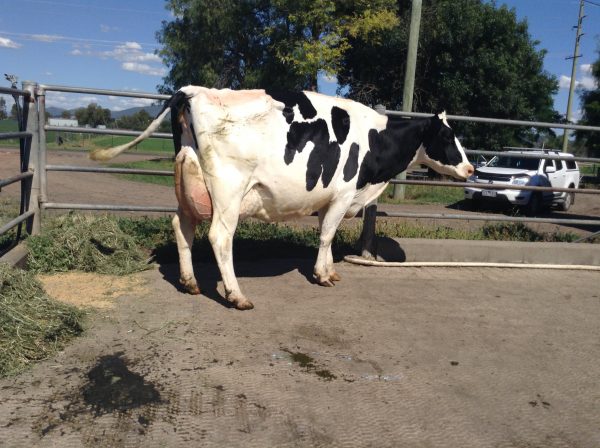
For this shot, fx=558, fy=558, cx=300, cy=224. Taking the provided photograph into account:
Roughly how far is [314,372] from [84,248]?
115 inches

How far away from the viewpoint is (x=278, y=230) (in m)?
6.92

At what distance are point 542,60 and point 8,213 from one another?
28101mm

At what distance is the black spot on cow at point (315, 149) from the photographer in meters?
4.77

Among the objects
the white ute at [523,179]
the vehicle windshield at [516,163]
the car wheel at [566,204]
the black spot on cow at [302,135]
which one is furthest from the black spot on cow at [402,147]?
the car wheel at [566,204]

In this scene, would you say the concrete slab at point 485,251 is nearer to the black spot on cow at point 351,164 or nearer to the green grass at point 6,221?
the black spot on cow at point 351,164

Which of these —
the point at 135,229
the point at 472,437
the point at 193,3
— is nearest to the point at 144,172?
the point at 135,229

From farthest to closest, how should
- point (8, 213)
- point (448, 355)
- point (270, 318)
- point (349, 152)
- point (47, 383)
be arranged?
point (8, 213), point (349, 152), point (270, 318), point (448, 355), point (47, 383)

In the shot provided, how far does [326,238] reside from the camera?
5453 millimetres

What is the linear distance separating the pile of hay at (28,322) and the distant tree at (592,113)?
33474mm

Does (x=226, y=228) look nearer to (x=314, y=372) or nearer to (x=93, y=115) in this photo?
(x=314, y=372)

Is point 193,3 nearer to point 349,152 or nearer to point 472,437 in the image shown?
point 349,152

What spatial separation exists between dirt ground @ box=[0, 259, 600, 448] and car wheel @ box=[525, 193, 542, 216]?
10488 millimetres

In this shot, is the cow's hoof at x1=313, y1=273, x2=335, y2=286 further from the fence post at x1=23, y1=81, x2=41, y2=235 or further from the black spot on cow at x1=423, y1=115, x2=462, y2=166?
the fence post at x1=23, y1=81, x2=41, y2=235

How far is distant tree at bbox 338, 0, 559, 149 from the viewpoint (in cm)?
2308
